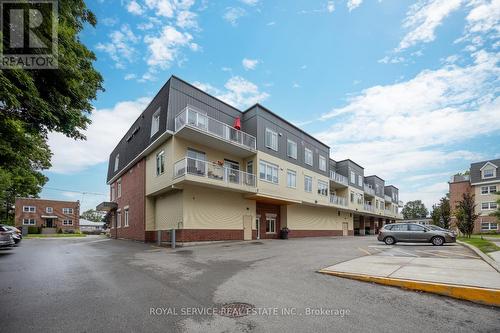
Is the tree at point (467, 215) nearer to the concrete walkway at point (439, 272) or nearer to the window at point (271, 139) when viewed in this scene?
the window at point (271, 139)

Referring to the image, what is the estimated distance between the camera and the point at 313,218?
31.9 m

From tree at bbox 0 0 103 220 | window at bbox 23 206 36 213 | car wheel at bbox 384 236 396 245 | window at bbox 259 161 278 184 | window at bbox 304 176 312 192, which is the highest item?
tree at bbox 0 0 103 220

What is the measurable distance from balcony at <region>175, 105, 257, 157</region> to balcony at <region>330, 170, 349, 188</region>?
1780 cm

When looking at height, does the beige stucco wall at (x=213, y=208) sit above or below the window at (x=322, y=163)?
below

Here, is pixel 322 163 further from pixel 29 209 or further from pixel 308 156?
pixel 29 209

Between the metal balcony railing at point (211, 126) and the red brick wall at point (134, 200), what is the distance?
785cm

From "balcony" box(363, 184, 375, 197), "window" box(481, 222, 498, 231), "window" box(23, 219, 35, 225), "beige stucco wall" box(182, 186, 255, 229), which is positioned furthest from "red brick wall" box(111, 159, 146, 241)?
"window" box(481, 222, 498, 231)

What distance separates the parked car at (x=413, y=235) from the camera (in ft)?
55.8

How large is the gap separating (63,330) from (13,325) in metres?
0.94

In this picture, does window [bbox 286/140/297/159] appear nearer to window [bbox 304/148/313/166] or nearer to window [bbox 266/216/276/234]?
window [bbox 304/148/313/166]

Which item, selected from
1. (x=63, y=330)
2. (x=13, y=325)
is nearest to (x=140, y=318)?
(x=63, y=330)

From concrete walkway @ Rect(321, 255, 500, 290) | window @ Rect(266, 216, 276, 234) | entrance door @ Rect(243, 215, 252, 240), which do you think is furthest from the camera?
window @ Rect(266, 216, 276, 234)

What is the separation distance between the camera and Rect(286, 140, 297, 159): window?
1070 inches

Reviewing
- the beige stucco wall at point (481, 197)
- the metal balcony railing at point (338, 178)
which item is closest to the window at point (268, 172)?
the metal balcony railing at point (338, 178)
